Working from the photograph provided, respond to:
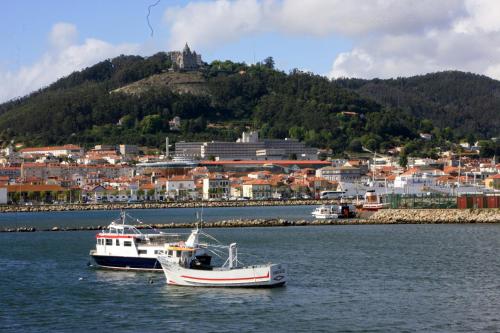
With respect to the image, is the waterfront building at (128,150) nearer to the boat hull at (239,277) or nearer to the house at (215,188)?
the house at (215,188)

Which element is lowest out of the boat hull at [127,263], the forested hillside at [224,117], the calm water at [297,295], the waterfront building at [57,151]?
the calm water at [297,295]

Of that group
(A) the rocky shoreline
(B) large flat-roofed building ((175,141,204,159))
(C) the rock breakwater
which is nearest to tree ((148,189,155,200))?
(B) large flat-roofed building ((175,141,204,159))

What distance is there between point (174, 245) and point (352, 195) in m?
67.1

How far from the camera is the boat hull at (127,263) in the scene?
3184cm

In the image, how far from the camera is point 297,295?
25.9m

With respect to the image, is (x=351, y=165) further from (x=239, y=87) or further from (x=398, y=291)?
(x=398, y=291)

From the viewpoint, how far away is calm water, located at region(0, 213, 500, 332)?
22297mm

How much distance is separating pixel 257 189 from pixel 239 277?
81009mm

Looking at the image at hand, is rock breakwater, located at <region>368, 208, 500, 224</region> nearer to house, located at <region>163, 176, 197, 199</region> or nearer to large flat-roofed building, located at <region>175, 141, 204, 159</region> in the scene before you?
house, located at <region>163, 176, 197, 199</region>

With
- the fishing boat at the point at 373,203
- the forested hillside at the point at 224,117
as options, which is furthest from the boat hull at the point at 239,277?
the forested hillside at the point at 224,117

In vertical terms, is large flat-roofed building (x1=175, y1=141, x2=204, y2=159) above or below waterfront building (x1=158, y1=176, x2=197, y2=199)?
above

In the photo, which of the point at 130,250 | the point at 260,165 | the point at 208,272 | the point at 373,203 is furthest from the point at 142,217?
the point at 260,165

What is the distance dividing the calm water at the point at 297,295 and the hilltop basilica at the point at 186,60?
154m

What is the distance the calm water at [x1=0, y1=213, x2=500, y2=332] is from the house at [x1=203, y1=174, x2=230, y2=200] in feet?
222
